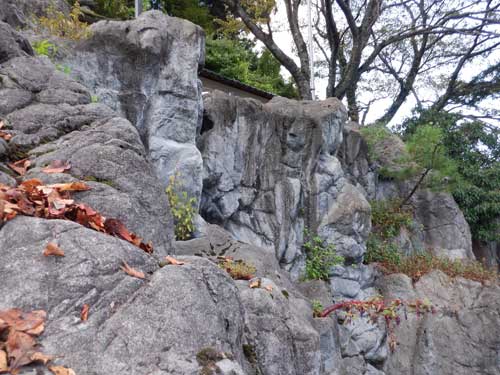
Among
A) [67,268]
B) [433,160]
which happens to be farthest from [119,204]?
[433,160]

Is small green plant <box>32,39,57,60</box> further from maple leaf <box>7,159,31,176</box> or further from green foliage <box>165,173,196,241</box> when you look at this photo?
maple leaf <box>7,159,31,176</box>

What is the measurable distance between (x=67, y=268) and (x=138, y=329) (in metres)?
0.55

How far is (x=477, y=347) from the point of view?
1153 centimetres

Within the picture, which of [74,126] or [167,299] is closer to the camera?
[167,299]

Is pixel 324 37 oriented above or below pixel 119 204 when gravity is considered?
above

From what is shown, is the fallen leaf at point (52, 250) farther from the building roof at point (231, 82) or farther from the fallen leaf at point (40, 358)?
the building roof at point (231, 82)

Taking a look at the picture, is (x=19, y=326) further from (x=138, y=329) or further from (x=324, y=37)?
(x=324, y=37)

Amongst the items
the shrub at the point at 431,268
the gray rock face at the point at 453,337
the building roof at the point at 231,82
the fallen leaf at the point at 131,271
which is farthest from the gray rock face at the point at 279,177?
the fallen leaf at the point at 131,271

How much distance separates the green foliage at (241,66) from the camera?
662 inches

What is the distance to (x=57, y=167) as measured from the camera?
12.8ft

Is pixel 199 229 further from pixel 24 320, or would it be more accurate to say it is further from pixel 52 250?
pixel 24 320

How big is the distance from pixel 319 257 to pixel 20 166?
875 cm

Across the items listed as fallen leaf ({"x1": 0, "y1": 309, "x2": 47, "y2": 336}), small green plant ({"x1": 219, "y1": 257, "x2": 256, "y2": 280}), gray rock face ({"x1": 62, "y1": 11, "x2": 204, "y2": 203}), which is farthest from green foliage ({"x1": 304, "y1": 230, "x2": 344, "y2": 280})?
fallen leaf ({"x1": 0, "y1": 309, "x2": 47, "y2": 336})

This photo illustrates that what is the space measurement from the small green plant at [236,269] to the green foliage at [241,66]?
1147cm
